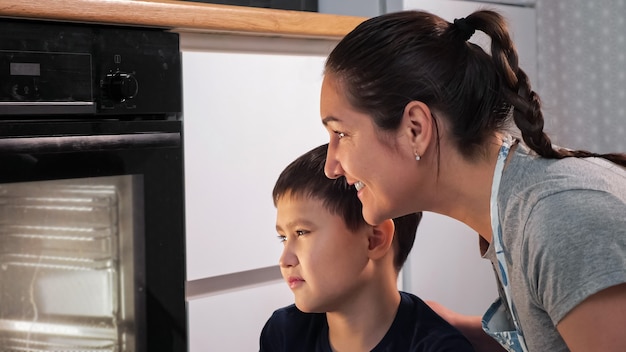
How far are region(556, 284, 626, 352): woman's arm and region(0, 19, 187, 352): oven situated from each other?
0.77 m

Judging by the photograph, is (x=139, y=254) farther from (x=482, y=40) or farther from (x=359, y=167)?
(x=482, y=40)

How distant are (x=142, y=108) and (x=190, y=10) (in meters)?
0.19

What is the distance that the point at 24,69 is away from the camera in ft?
4.42

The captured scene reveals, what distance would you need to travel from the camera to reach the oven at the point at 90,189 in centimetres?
135

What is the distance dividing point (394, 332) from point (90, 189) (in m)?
0.58

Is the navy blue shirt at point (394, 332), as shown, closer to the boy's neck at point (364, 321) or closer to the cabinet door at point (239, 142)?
the boy's neck at point (364, 321)

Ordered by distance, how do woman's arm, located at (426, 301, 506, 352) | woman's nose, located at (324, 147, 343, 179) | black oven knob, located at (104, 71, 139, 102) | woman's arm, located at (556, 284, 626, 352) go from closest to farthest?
1. woman's arm, located at (556, 284, 626, 352)
2. woman's nose, located at (324, 147, 343, 179)
3. black oven knob, located at (104, 71, 139, 102)
4. woman's arm, located at (426, 301, 506, 352)

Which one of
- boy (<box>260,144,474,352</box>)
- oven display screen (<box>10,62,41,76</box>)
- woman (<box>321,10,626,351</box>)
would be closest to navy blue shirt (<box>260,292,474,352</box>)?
boy (<box>260,144,474,352</box>)

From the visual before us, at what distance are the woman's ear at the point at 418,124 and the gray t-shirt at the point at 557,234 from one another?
0.11m

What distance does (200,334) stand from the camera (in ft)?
5.37

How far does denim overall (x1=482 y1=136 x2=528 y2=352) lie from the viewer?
116 centimetres

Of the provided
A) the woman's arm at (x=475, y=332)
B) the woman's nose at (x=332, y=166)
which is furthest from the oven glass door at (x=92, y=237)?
the woman's arm at (x=475, y=332)

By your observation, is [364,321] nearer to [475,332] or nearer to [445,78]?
[475,332]

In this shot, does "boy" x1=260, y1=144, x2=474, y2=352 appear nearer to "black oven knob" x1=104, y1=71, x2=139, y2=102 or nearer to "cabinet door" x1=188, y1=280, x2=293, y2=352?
"cabinet door" x1=188, y1=280, x2=293, y2=352
